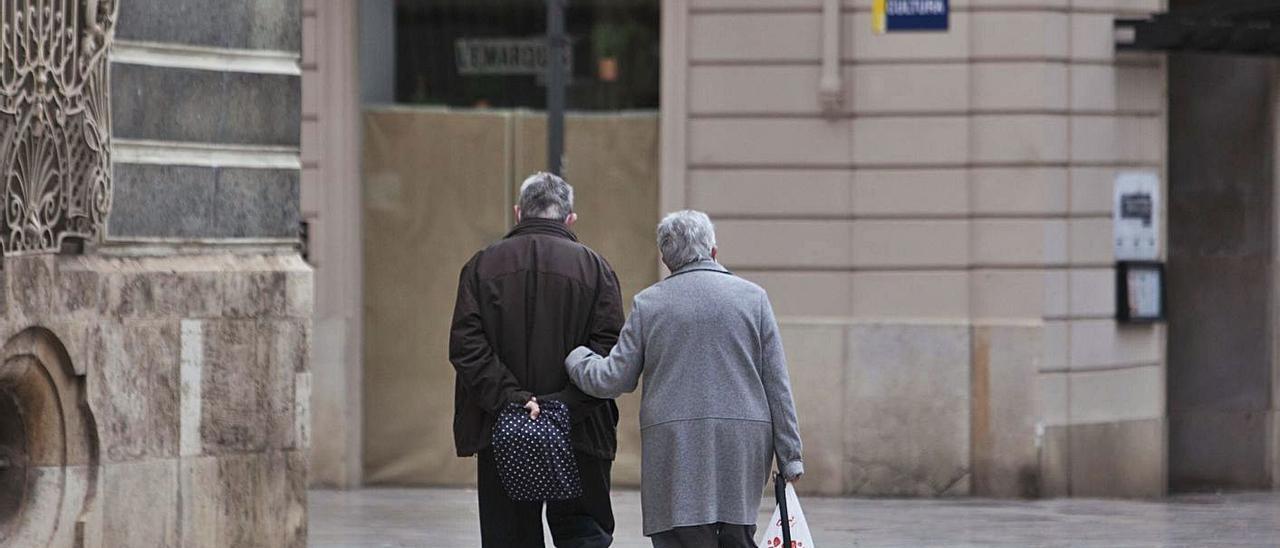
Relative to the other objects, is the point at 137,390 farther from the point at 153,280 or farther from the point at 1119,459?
the point at 1119,459

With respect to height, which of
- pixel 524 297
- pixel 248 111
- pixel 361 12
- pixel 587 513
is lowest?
pixel 587 513

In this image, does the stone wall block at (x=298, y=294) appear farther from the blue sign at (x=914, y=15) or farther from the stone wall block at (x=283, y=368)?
the blue sign at (x=914, y=15)

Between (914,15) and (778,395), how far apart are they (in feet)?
23.2

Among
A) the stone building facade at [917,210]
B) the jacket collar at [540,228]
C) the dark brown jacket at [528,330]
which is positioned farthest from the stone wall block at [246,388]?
the stone building facade at [917,210]

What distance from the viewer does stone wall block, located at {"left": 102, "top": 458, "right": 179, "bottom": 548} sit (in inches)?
328

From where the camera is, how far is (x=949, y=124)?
14.1 meters

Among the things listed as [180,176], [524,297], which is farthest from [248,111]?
[524,297]

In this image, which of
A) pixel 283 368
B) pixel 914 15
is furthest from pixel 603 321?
pixel 914 15

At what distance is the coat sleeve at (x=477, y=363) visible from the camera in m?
7.59

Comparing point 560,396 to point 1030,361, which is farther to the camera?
point 1030,361

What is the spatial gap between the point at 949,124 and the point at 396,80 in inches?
152

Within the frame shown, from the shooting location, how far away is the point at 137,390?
843 cm

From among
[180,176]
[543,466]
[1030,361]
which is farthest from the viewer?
[1030,361]

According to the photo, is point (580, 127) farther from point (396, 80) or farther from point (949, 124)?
point (949, 124)
